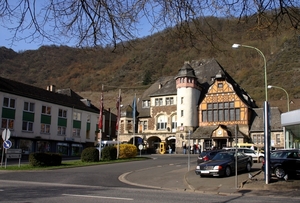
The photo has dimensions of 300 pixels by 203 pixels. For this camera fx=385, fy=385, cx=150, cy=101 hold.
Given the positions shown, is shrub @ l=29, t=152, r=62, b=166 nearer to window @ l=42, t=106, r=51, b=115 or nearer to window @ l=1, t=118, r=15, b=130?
window @ l=1, t=118, r=15, b=130

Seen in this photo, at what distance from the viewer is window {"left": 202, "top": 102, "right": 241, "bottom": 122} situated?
207ft

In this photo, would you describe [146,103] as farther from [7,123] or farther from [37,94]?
[7,123]

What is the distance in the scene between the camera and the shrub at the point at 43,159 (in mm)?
29719

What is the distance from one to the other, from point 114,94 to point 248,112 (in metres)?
63.7

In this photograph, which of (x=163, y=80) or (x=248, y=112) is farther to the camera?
(x=163, y=80)

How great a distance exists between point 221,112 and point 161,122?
11.7m

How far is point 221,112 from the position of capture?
6419 centimetres

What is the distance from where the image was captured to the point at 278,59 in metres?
112

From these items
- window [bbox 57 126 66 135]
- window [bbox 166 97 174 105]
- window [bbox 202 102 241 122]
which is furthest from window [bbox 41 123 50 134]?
window [bbox 202 102 241 122]

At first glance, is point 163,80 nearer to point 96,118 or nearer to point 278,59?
point 96,118

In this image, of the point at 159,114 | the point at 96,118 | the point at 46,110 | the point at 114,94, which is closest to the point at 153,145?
the point at 159,114

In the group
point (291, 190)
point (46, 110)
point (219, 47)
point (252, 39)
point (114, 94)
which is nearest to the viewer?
point (219, 47)

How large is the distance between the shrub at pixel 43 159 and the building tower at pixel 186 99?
3540 centimetres

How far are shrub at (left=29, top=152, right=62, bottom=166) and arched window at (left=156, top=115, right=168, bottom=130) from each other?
39347 millimetres
